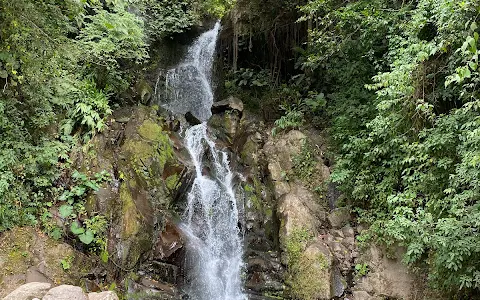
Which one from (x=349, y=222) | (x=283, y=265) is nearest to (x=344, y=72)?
(x=349, y=222)

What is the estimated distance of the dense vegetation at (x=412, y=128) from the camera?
5230mm

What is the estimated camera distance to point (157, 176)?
8742 millimetres

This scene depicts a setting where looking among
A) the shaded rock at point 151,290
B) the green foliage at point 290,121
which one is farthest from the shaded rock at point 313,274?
the green foliage at point 290,121

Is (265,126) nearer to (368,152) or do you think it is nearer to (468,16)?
(368,152)

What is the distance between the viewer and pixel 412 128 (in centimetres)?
683

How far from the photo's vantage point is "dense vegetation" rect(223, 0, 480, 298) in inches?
206

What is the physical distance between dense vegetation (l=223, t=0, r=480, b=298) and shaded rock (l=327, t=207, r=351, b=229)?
0.27 metres

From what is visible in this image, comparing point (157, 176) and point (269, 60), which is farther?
point (269, 60)

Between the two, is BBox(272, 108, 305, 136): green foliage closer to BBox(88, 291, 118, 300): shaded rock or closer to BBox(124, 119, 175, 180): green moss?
BBox(124, 119, 175, 180): green moss

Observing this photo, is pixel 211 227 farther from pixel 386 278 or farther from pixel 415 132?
pixel 415 132

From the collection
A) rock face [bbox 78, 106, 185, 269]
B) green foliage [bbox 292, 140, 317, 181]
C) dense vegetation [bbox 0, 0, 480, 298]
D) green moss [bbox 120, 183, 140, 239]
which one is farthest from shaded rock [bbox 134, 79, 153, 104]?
green foliage [bbox 292, 140, 317, 181]

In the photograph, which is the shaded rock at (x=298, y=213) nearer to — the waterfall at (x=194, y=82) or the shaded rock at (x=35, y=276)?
the shaded rock at (x=35, y=276)

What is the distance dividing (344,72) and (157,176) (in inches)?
230

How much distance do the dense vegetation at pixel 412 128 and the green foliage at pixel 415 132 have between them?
0.07 ft
